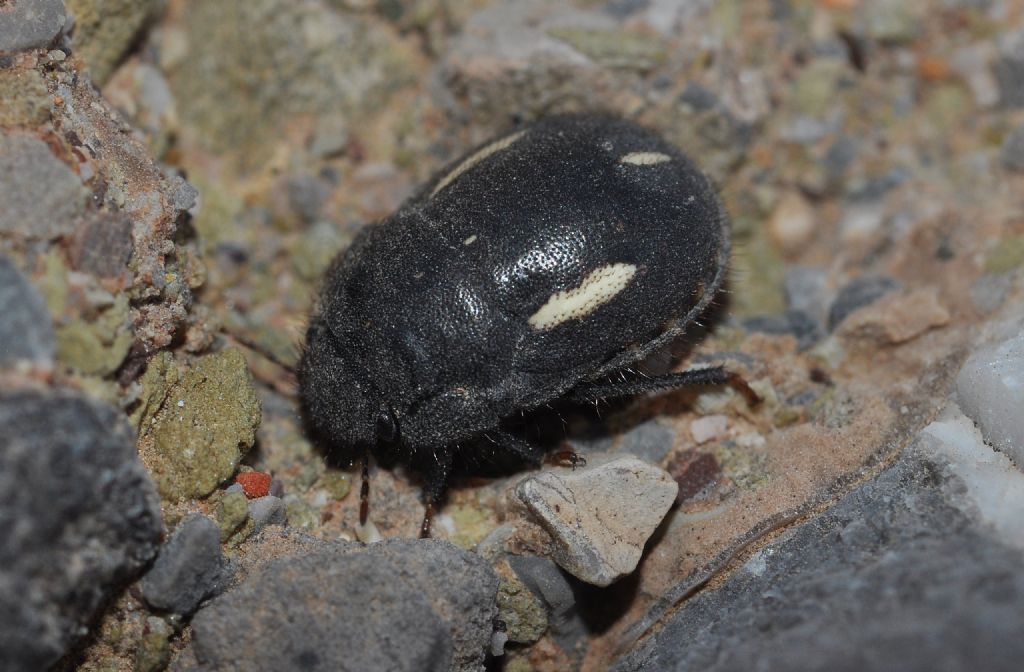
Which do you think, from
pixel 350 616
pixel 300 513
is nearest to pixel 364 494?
pixel 300 513

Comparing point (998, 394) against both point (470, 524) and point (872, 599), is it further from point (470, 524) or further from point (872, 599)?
point (470, 524)

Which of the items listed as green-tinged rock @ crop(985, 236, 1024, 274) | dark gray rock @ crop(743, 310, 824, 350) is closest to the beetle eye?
dark gray rock @ crop(743, 310, 824, 350)

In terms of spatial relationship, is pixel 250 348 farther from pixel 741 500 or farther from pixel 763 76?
pixel 763 76

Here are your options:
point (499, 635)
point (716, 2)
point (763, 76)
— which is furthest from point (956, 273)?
point (499, 635)

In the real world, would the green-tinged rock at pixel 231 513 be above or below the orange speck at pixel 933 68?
above

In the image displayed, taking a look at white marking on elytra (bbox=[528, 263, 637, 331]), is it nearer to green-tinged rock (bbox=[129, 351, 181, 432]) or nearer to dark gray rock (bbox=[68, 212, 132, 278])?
green-tinged rock (bbox=[129, 351, 181, 432])

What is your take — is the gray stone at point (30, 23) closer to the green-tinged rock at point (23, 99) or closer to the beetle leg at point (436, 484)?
the green-tinged rock at point (23, 99)

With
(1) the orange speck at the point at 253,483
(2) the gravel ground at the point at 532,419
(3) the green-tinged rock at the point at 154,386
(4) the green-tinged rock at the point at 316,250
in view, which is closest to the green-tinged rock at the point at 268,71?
(2) the gravel ground at the point at 532,419
